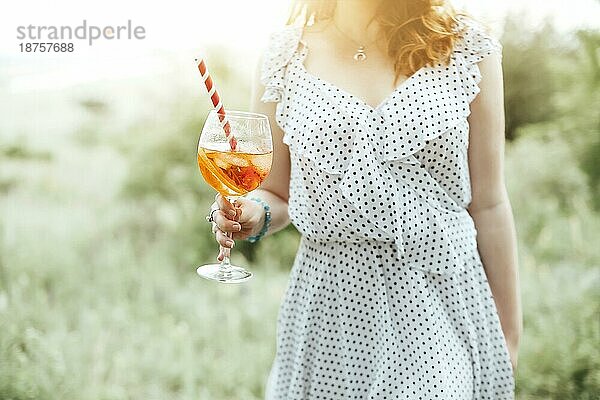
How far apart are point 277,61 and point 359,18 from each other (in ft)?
0.57

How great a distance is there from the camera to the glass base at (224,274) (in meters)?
1.26

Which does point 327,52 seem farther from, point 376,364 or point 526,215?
point 526,215

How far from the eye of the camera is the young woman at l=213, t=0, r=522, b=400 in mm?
1388

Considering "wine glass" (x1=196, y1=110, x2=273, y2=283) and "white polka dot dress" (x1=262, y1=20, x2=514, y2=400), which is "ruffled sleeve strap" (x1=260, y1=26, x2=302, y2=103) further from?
"wine glass" (x1=196, y1=110, x2=273, y2=283)

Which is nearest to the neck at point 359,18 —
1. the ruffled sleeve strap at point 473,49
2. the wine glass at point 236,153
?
the ruffled sleeve strap at point 473,49

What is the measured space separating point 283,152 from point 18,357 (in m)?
1.45

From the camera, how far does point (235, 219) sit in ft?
4.44

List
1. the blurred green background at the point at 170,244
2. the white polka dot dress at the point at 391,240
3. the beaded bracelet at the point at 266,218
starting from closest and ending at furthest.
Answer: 1. the white polka dot dress at the point at 391,240
2. the beaded bracelet at the point at 266,218
3. the blurred green background at the point at 170,244

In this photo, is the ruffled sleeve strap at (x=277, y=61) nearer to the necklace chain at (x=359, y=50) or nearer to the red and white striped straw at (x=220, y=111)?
the necklace chain at (x=359, y=50)

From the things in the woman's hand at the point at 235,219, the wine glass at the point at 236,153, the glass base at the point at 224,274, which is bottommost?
the glass base at the point at 224,274

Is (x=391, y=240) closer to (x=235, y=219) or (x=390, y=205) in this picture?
(x=390, y=205)

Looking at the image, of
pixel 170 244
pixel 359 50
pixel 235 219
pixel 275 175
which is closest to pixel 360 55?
pixel 359 50

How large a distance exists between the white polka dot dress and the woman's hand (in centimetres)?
7

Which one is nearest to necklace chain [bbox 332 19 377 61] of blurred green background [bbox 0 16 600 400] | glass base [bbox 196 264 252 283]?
glass base [bbox 196 264 252 283]
